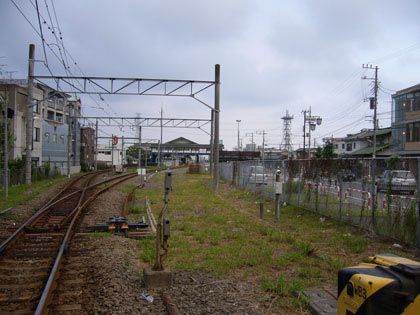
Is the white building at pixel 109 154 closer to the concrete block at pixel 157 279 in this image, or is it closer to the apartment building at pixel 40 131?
the apartment building at pixel 40 131

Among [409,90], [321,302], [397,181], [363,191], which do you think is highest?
[409,90]

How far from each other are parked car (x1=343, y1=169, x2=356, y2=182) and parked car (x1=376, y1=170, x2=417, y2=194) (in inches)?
46.5

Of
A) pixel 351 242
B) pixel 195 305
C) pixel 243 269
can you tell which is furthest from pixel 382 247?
pixel 195 305

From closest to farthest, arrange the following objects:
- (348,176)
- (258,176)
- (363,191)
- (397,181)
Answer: (397,181), (363,191), (348,176), (258,176)

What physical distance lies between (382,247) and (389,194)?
1.23 metres

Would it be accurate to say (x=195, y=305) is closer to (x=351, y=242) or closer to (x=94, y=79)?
(x=351, y=242)

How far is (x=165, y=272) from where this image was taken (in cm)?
588

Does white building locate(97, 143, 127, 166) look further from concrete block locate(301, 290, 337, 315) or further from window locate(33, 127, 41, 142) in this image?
concrete block locate(301, 290, 337, 315)

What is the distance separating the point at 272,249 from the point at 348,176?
3.71m

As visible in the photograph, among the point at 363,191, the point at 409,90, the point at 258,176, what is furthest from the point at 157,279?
the point at 409,90

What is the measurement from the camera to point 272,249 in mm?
8242

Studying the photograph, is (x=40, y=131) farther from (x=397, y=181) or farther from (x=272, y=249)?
(x=397, y=181)

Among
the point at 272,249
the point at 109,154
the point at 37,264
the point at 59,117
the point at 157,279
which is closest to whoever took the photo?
the point at 157,279

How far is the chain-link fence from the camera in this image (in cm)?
798
